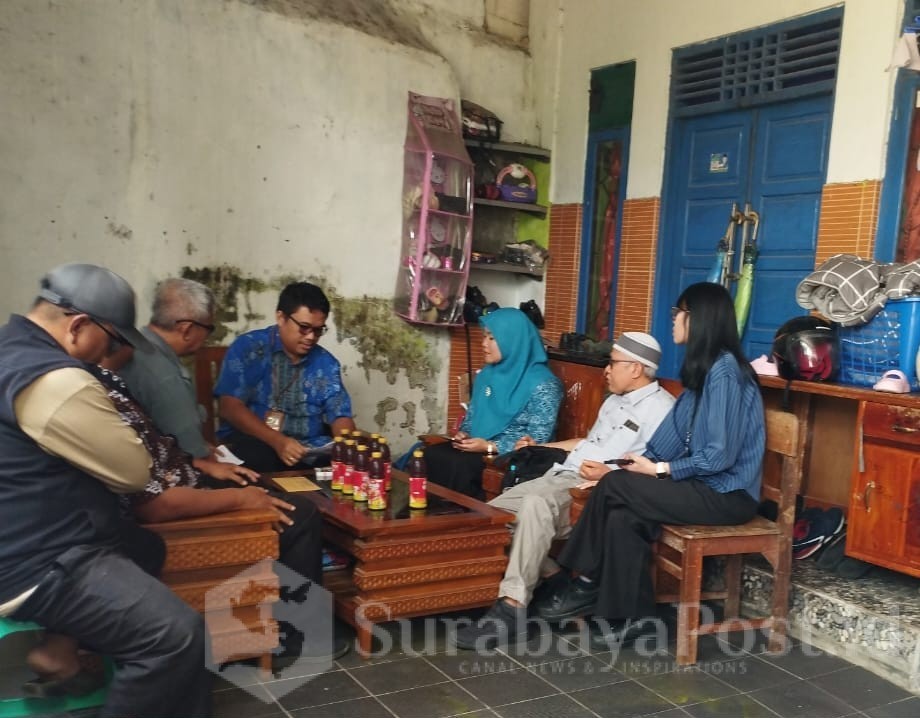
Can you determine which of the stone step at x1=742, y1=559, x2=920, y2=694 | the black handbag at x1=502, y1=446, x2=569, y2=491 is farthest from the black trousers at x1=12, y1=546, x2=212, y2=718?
the stone step at x1=742, y1=559, x2=920, y2=694

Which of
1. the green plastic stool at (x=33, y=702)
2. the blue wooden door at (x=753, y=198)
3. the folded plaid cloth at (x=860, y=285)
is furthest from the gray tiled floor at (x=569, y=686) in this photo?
the blue wooden door at (x=753, y=198)

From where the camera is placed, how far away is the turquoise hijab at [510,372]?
4250 mm

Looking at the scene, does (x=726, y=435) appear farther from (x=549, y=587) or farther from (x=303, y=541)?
(x=303, y=541)

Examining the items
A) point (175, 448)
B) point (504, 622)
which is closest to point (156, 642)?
point (175, 448)

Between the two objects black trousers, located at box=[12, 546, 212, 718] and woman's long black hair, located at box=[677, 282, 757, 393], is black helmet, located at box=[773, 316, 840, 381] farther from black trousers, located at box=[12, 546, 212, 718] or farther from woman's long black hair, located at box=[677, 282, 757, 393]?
black trousers, located at box=[12, 546, 212, 718]

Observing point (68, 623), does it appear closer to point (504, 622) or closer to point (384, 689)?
point (384, 689)

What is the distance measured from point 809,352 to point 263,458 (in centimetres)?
240

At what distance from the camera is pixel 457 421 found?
538 centimetres

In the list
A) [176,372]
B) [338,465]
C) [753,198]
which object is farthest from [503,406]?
[176,372]

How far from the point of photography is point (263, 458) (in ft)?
12.4

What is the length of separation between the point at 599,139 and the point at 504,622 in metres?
3.33

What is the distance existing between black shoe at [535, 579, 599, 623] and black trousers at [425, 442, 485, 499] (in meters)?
1.00

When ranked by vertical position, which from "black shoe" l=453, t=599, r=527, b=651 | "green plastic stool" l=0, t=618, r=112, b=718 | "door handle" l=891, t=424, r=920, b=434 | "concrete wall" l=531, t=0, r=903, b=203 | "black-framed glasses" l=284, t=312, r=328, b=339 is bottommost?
"black shoe" l=453, t=599, r=527, b=651

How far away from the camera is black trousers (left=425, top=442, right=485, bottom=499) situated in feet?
13.5
